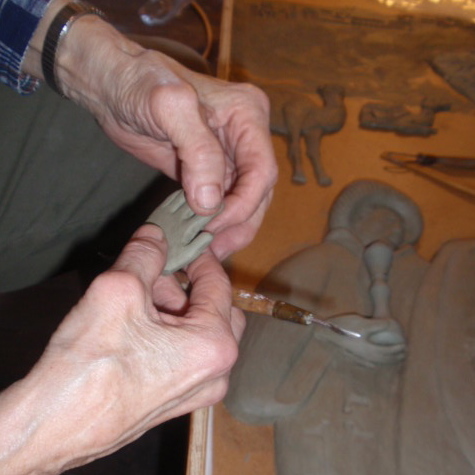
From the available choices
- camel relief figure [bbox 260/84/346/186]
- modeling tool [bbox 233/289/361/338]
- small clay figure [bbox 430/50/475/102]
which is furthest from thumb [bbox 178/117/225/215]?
small clay figure [bbox 430/50/475/102]

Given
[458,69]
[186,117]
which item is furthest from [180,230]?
[458,69]

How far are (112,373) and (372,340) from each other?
0.61m

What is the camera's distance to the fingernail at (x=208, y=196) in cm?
64

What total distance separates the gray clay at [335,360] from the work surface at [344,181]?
9 cm

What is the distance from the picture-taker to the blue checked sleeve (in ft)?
2.60

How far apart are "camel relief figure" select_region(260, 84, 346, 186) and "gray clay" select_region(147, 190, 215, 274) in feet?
2.38

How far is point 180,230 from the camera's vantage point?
2.14 ft

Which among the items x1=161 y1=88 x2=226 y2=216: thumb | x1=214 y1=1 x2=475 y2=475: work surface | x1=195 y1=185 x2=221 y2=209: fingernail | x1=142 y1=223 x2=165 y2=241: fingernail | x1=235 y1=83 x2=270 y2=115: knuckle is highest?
x1=235 y1=83 x2=270 y2=115: knuckle

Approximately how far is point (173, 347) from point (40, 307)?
110 cm

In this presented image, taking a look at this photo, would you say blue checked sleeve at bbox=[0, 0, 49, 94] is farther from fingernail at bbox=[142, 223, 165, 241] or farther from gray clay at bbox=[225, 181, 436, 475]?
gray clay at bbox=[225, 181, 436, 475]

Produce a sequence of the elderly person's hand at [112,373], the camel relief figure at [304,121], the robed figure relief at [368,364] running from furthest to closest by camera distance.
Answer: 1. the camel relief figure at [304,121]
2. the robed figure relief at [368,364]
3. the elderly person's hand at [112,373]

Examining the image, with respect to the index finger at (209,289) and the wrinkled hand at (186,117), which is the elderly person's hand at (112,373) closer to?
the index finger at (209,289)

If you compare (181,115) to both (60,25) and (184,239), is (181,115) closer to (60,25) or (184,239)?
(184,239)

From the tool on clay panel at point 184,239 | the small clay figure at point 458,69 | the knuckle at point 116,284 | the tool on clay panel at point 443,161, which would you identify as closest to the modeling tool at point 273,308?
the tool on clay panel at point 184,239
